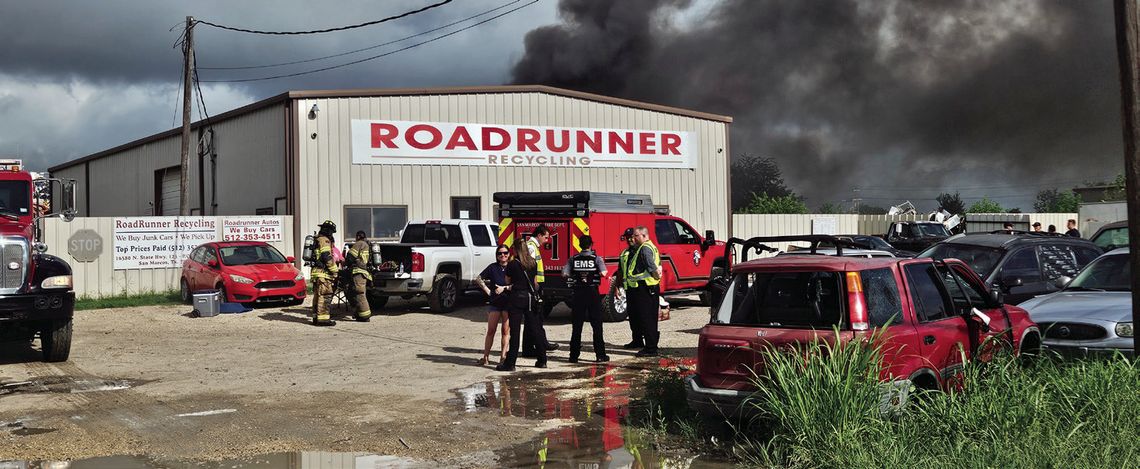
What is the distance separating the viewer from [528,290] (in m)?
11.8

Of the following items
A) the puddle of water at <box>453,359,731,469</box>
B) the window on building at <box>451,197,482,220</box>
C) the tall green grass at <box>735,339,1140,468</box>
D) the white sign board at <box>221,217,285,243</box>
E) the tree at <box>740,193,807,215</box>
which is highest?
the tree at <box>740,193,807,215</box>

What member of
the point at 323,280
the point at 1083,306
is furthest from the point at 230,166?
the point at 1083,306

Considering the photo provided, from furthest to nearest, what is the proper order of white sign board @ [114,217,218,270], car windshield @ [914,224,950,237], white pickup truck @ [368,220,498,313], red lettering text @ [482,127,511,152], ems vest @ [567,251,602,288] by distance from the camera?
car windshield @ [914,224,950,237] → red lettering text @ [482,127,511,152] → white sign board @ [114,217,218,270] → white pickup truck @ [368,220,498,313] → ems vest @ [567,251,602,288]

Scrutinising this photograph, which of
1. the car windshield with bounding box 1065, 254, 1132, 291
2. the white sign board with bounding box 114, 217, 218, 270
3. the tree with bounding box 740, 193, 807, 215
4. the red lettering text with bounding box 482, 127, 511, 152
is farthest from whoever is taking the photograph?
the tree with bounding box 740, 193, 807, 215

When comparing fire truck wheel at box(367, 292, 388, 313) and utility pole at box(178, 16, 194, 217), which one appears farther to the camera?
utility pole at box(178, 16, 194, 217)

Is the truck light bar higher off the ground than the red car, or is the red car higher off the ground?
the truck light bar

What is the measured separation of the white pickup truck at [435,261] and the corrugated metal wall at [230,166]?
7.34 m

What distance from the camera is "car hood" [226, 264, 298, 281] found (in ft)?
65.3

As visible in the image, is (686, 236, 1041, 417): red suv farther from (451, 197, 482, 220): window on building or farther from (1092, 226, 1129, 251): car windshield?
(451, 197, 482, 220): window on building

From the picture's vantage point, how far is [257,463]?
710 cm

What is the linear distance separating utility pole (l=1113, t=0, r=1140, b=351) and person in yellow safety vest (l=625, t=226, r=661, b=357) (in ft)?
18.9

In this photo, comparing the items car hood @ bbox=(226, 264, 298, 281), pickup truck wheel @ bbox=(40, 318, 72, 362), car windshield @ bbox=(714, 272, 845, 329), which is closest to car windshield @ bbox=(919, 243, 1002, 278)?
car windshield @ bbox=(714, 272, 845, 329)

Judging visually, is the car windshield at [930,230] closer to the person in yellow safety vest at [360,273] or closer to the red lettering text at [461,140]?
the red lettering text at [461,140]

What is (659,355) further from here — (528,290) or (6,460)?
(6,460)
